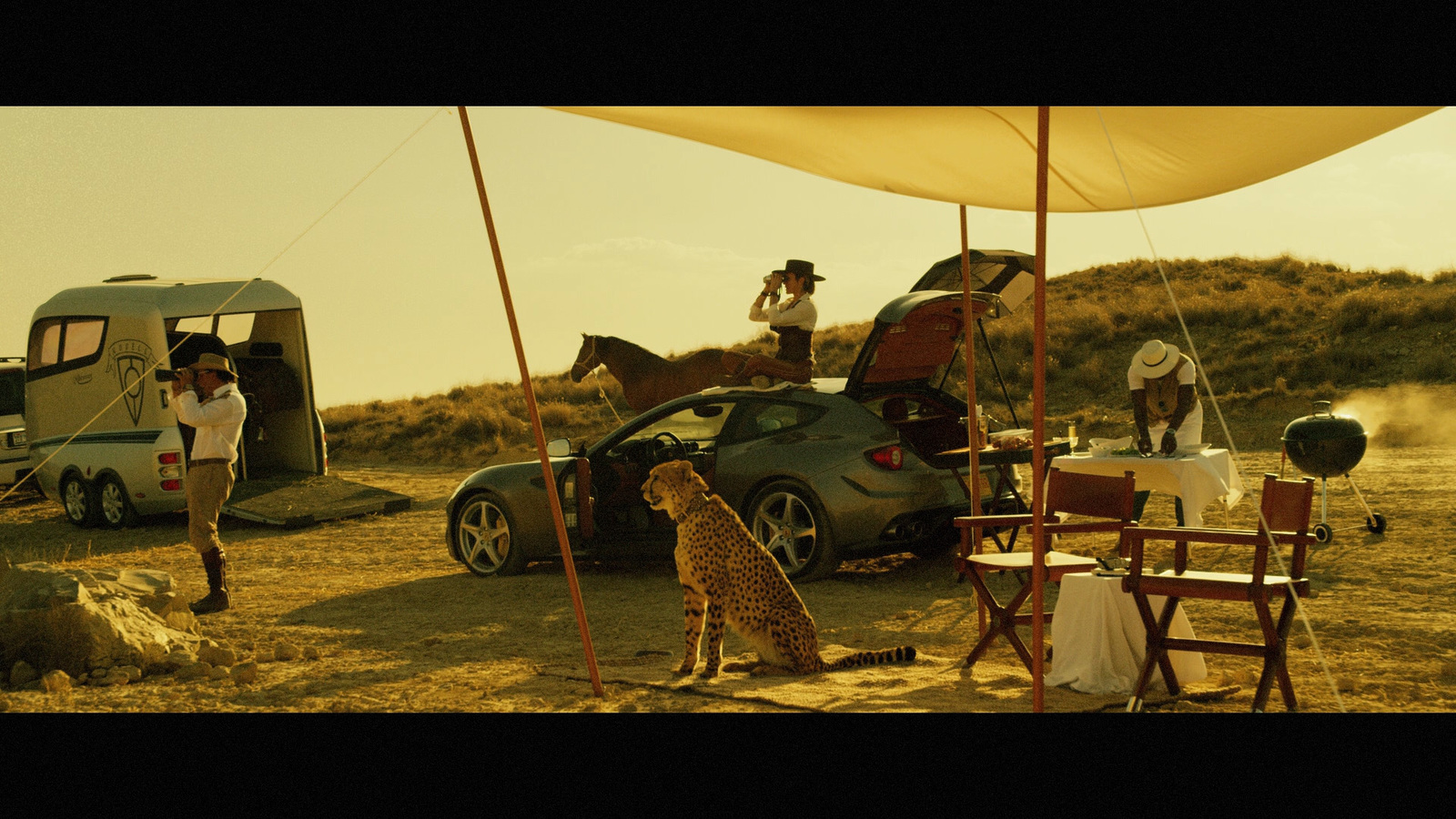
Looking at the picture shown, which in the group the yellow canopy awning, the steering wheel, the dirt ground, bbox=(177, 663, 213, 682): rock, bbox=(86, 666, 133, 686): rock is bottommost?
the dirt ground

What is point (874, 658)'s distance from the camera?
6422 millimetres

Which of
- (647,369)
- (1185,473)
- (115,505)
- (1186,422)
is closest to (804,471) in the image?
(1185,473)

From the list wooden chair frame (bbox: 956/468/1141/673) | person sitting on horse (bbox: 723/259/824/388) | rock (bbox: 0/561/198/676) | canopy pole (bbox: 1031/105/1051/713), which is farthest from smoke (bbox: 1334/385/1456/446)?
rock (bbox: 0/561/198/676)

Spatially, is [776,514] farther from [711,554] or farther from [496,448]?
[496,448]

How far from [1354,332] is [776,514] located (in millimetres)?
24219

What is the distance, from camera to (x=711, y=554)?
6.27 metres

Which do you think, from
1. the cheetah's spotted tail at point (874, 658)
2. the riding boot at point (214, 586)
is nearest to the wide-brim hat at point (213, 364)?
the riding boot at point (214, 586)

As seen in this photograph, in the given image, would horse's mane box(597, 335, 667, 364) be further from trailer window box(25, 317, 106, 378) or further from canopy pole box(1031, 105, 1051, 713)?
canopy pole box(1031, 105, 1051, 713)

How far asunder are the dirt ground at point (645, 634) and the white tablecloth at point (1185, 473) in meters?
0.83

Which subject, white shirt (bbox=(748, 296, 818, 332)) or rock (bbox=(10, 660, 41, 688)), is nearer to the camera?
rock (bbox=(10, 660, 41, 688))

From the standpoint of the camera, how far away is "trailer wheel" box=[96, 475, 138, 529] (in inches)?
529

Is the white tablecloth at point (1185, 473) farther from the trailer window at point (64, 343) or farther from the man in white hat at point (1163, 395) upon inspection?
the trailer window at point (64, 343)

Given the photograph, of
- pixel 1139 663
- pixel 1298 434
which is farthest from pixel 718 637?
pixel 1298 434

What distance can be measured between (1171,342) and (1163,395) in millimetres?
21907
